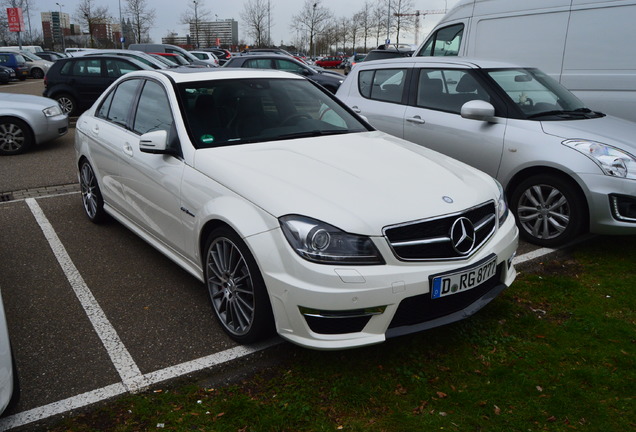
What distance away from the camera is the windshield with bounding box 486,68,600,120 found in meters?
5.27

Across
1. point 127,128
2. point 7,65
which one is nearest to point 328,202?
point 127,128

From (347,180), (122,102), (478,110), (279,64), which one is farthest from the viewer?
(279,64)

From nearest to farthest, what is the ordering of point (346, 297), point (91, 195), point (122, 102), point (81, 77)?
point (346, 297), point (122, 102), point (91, 195), point (81, 77)

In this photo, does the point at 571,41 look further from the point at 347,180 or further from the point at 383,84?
the point at 347,180

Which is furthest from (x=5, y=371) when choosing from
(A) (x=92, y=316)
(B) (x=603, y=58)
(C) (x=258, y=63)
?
(C) (x=258, y=63)

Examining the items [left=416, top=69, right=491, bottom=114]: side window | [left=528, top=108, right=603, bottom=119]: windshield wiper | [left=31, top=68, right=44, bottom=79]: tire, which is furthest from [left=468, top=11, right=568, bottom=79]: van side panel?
[left=31, top=68, right=44, bottom=79]: tire

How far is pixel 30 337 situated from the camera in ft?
11.2

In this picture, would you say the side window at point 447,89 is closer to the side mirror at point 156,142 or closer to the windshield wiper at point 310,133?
the windshield wiper at point 310,133

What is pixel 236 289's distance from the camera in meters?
3.17

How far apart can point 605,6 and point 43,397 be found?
726 centimetres

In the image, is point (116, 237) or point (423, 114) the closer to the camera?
point (116, 237)

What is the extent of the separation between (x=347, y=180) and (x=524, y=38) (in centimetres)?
567

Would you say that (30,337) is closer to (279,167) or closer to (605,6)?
(279,167)

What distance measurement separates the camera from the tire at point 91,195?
5.27 m
